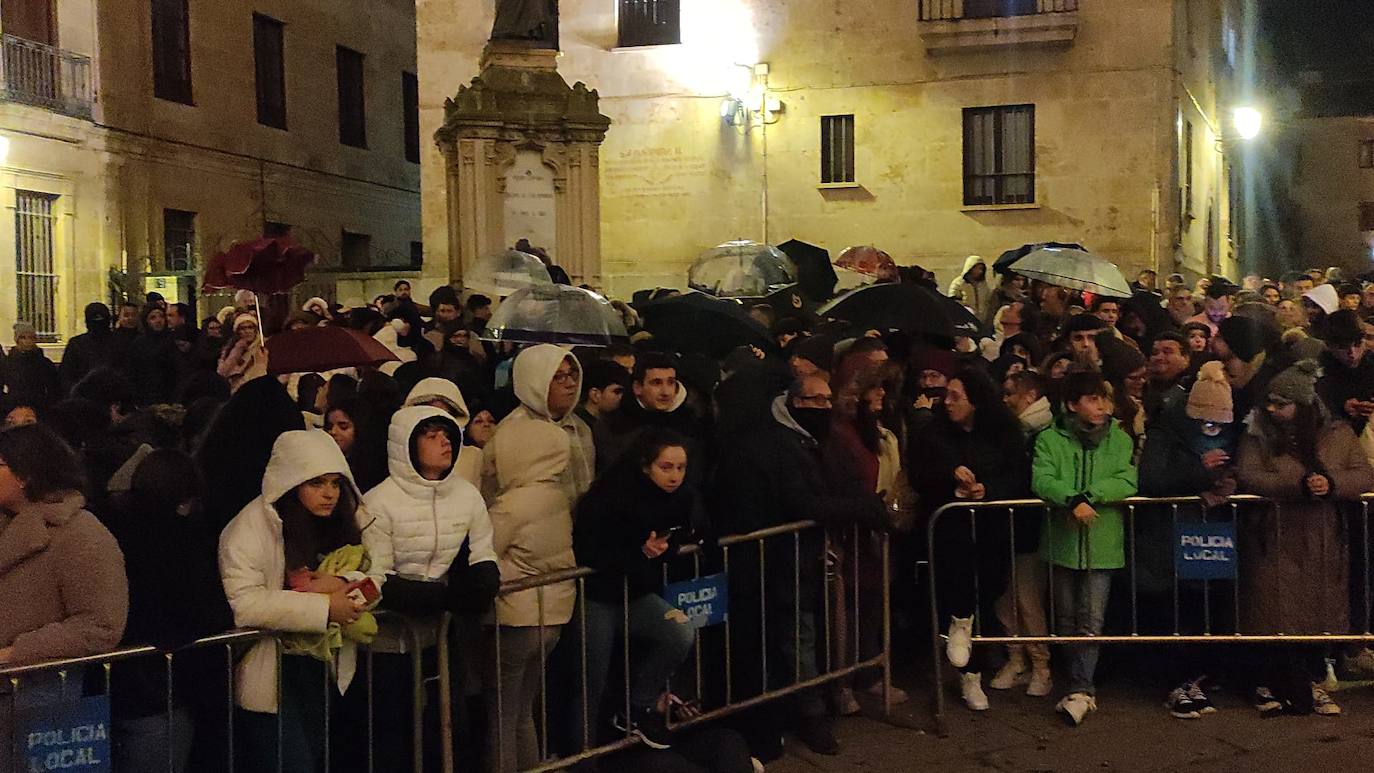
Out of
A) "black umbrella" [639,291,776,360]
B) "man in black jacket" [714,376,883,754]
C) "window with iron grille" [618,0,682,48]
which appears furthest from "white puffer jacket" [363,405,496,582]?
"window with iron grille" [618,0,682,48]

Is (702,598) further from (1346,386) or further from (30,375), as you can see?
(30,375)

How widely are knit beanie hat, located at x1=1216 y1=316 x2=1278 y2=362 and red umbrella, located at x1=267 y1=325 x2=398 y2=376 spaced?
4.86 metres

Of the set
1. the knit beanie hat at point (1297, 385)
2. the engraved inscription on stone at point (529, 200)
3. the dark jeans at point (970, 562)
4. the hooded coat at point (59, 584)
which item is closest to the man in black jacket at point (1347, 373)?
the knit beanie hat at point (1297, 385)

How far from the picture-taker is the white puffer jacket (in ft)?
16.4

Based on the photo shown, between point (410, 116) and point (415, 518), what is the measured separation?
25808 mm

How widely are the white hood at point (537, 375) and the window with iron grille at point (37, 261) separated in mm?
16569

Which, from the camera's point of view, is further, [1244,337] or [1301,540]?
[1244,337]

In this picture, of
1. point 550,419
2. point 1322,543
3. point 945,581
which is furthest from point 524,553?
point 1322,543

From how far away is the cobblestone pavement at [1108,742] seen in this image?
6059 millimetres

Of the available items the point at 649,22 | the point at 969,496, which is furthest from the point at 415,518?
the point at 649,22

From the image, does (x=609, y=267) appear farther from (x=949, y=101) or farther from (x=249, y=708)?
(x=249, y=708)

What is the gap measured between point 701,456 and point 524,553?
1132mm

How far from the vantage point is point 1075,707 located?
6582 mm

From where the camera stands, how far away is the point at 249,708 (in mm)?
4629
